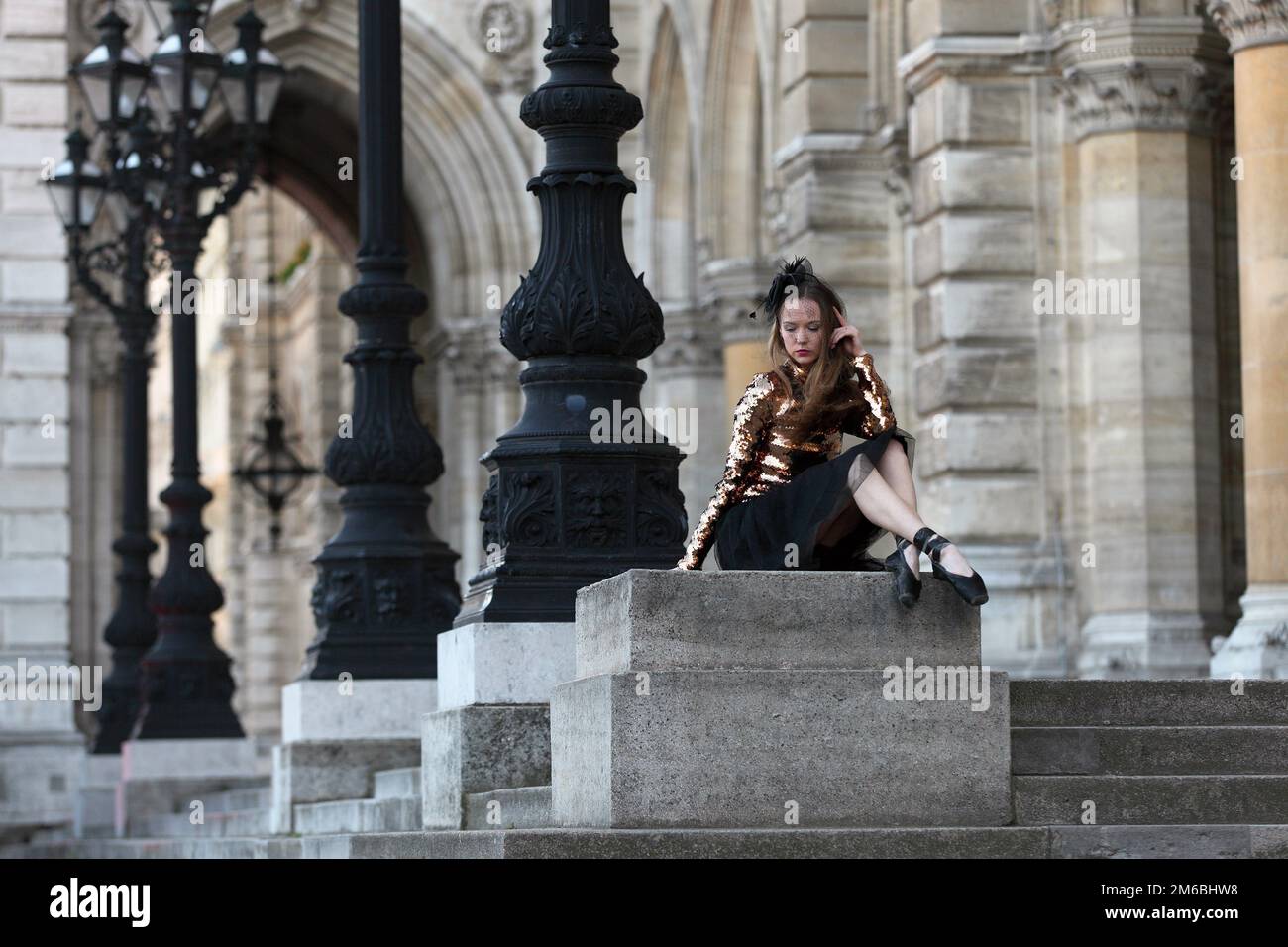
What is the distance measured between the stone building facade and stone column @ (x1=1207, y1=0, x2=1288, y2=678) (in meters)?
0.02

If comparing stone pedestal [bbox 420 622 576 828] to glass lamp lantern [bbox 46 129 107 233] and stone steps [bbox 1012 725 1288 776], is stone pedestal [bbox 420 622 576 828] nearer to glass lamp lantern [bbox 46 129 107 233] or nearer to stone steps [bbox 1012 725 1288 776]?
stone steps [bbox 1012 725 1288 776]

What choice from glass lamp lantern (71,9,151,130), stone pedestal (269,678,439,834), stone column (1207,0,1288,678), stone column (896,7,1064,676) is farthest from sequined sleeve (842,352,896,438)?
glass lamp lantern (71,9,151,130)

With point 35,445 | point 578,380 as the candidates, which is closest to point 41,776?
point 35,445

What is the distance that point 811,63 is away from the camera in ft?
82.6

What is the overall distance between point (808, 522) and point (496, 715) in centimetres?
193

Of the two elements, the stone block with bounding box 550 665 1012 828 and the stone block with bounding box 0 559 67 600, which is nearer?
the stone block with bounding box 550 665 1012 828

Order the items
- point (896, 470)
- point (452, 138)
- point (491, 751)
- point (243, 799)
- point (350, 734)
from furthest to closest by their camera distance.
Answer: point (452, 138) → point (243, 799) → point (350, 734) → point (491, 751) → point (896, 470)

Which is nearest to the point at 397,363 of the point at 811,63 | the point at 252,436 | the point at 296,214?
the point at 811,63

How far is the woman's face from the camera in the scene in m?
10.5

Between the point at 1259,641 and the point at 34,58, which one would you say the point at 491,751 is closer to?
the point at 1259,641

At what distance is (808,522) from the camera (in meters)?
10.4

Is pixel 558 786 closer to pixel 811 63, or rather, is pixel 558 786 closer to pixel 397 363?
pixel 397 363

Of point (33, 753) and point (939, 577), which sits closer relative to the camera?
point (939, 577)
